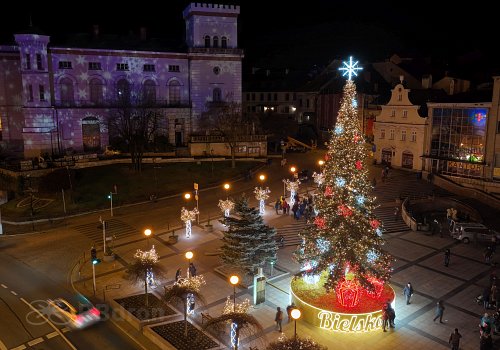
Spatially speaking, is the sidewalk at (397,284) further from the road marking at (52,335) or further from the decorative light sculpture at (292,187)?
the road marking at (52,335)

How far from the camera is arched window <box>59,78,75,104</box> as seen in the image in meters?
64.7

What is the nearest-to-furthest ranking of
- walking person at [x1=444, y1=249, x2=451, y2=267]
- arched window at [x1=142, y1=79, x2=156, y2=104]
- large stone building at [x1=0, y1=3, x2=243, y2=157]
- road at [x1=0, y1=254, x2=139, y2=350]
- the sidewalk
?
road at [x1=0, y1=254, x2=139, y2=350], the sidewalk, walking person at [x1=444, y1=249, x2=451, y2=267], large stone building at [x1=0, y1=3, x2=243, y2=157], arched window at [x1=142, y1=79, x2=156, y2=104]

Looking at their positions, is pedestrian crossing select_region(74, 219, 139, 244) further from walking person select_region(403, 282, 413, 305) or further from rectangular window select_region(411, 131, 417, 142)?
rectangular window select_region(411, 131, 417, 142)

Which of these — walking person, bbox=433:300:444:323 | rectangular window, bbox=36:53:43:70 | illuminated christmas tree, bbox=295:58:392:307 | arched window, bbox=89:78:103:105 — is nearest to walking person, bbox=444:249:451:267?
walking person, bbox=433:300:444:323

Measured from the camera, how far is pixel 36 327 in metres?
23.3

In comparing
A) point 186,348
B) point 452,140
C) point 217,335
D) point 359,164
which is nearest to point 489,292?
point 359,164

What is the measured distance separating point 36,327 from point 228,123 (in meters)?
41.2

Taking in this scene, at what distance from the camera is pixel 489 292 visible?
83.4ft

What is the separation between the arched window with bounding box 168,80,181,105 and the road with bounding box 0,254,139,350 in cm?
4559

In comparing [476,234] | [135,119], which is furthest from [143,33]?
[476,234]

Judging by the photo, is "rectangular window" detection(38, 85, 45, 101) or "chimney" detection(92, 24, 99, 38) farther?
"chimney" detection(92, 24, 99, 38)

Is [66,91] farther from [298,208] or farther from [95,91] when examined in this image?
[298,208]

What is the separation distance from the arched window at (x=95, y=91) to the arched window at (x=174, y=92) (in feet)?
34.1

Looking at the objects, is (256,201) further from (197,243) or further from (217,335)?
(217,335)
